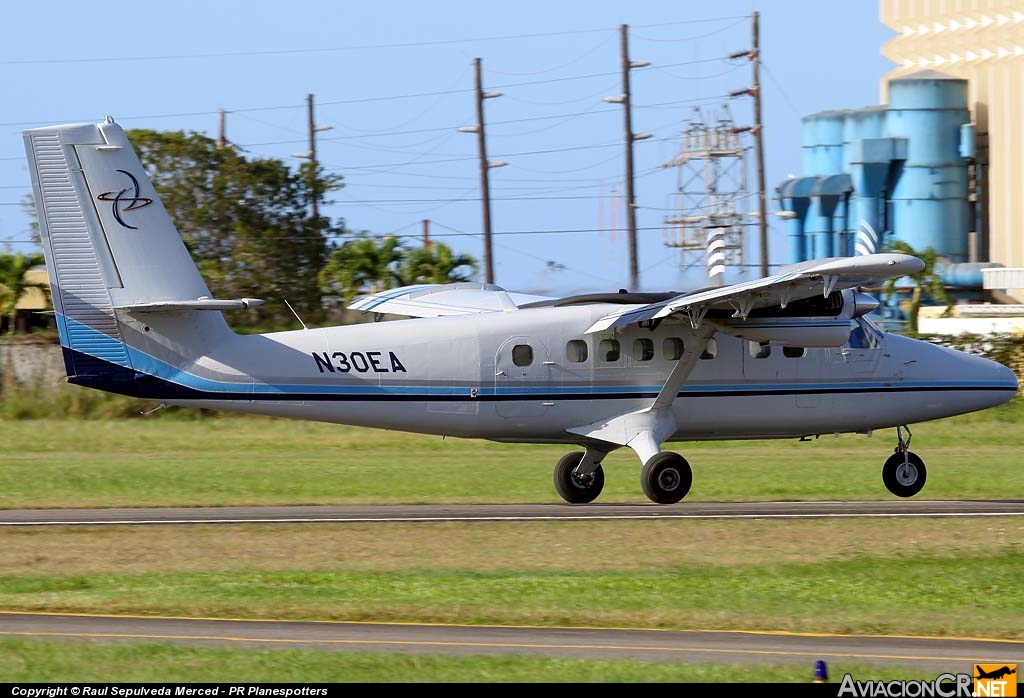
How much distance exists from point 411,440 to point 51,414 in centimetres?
1072

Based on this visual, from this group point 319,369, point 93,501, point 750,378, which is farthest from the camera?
point 93,501

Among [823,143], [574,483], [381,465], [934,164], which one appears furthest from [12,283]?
[823,143]

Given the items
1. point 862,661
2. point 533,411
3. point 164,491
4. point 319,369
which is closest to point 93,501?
point 164,491

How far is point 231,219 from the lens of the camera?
54.0 metres

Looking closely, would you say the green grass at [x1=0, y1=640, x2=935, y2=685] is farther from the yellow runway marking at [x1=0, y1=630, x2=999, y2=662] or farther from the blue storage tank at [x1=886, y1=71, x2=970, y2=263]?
the blue storage tank at [x1=886, y1=71, x2=970, y2=263]

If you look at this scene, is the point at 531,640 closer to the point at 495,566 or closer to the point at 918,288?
the point at 495,566

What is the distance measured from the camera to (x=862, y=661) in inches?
475

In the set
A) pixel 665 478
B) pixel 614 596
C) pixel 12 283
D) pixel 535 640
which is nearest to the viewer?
pixel 535 640

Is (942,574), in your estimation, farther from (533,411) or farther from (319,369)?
(319,369)

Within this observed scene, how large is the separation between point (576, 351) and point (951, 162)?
4676 cm

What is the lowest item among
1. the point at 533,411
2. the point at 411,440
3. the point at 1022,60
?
the point at 411,440

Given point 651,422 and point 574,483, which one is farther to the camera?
point 574,483

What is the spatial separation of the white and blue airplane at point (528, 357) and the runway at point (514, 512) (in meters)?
0.71

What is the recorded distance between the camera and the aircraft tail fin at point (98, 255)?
Result: 66.0 ft
